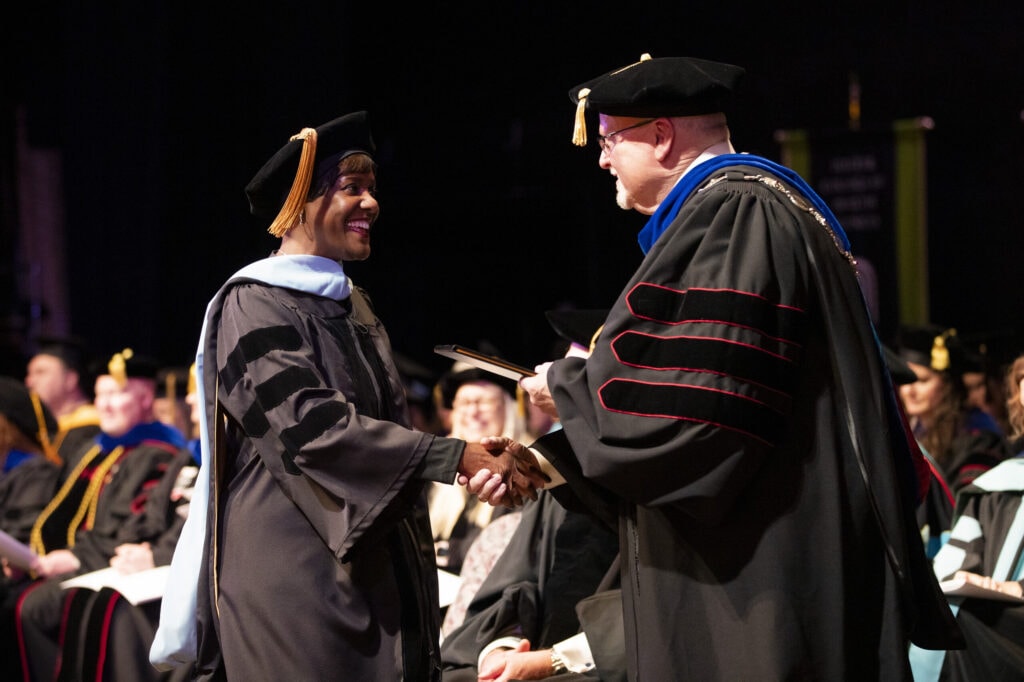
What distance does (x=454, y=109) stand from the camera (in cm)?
1012

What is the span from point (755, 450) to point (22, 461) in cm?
525

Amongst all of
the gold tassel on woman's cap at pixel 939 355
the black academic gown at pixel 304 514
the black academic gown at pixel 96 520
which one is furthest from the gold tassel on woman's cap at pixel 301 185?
the gold tassel on woman's cap at pixel 939 355

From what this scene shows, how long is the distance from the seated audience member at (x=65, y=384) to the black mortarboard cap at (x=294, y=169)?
480 centimetres

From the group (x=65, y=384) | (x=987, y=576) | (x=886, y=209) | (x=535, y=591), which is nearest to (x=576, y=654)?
(x=535, y=591)

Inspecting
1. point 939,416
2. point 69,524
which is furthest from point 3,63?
point 939,416

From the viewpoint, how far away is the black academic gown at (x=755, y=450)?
2.15m

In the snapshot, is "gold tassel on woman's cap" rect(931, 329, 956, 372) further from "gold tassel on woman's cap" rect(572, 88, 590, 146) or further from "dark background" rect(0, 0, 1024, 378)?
"gold tassel on woman's cap" rect(572, 88, 590, 146)

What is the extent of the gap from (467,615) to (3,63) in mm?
9006

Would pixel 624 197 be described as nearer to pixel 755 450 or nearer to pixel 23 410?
pixel 755 450

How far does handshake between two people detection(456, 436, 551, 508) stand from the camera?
2.75 m

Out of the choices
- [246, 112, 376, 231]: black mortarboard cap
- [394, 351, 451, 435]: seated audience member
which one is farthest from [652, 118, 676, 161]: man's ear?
[394, 351, 451, 435]: seated audience member

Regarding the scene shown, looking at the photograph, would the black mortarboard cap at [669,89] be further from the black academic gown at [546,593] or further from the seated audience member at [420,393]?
the seated audience member at [420,393]

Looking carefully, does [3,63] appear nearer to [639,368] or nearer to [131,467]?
[131,467]

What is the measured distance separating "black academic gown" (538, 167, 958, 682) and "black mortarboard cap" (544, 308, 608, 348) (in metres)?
0.79
